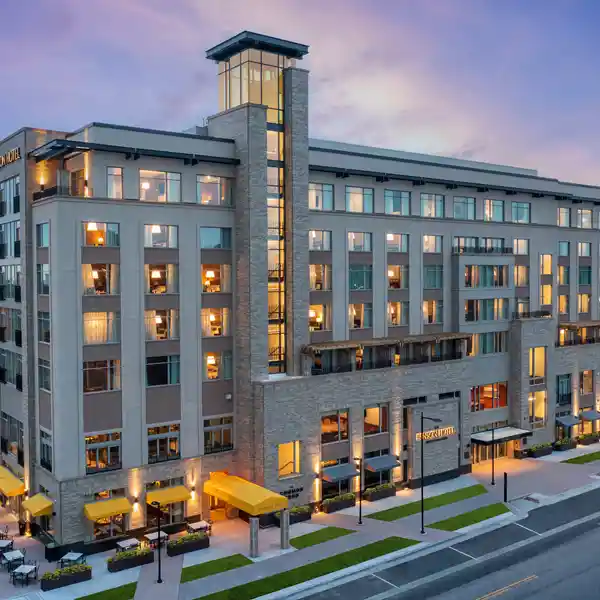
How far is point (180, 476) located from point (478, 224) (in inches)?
1301

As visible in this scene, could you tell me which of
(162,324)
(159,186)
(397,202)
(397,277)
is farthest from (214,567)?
(397,202)

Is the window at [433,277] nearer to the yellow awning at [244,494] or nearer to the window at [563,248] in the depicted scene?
the window at [563,248]

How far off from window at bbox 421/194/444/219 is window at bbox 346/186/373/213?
18.4ft

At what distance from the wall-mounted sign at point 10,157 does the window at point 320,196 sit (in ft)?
65.0

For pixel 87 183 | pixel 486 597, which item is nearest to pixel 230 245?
pixel 87 183

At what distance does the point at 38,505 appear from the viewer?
42.5m

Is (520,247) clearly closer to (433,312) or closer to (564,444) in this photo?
(433,312)

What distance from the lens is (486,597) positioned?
35.9m

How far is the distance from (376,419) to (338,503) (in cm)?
726

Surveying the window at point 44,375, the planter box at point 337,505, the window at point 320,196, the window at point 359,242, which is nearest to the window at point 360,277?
the window at point 359,242

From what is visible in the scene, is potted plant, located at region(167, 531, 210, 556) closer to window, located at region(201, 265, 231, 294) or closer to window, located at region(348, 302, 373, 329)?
window, located at region(201, 265, 231, 294)

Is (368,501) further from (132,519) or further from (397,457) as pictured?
(132,519)

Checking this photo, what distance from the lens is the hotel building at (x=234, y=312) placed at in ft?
141

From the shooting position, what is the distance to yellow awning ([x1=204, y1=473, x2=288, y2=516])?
41438 mm
